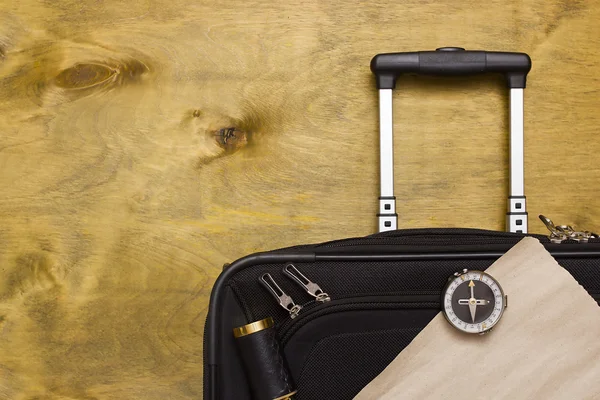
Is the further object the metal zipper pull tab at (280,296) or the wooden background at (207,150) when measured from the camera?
the wooden background at (207,150)

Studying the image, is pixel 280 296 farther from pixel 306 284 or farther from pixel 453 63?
pixel 453 63

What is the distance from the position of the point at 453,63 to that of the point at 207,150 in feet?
0.91

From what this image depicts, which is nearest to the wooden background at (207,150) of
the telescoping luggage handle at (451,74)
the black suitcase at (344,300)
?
the telescoping luggage handle at (451,74)

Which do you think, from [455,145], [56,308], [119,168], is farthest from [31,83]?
[455,145]

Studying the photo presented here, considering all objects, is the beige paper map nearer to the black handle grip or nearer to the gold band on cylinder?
the gold band on cylinder

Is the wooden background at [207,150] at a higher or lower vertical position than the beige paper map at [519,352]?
higher

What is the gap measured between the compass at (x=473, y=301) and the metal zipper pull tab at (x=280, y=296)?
0.39ft

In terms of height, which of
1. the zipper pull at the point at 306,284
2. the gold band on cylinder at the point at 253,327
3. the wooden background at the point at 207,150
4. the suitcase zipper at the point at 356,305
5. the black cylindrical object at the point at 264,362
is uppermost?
the wooden background at the point at 207,150

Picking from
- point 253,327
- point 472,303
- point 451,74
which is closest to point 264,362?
point 253,327

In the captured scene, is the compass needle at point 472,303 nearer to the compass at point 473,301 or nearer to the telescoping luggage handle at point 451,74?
the compass at point 473,301

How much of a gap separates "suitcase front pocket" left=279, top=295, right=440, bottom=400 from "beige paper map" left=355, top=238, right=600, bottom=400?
1 centimetres

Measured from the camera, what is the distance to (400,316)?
475 mm

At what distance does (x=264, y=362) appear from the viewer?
459 millimetres

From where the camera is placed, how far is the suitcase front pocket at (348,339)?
0.47 metres
